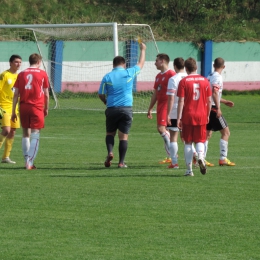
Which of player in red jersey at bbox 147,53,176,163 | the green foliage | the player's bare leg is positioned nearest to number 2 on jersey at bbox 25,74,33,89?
player in red jersey at bbox 147,53,176,163

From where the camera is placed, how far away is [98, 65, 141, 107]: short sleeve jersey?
44.1 feet

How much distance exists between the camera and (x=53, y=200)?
1005cm

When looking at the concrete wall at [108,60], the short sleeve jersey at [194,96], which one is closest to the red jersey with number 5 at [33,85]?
the short sleeve jersey at [194,96]

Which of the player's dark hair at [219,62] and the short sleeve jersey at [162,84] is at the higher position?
the player's dark hair at [219,62]

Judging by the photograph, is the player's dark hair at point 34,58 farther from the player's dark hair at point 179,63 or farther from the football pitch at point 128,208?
the player's dark hair at point 179,63

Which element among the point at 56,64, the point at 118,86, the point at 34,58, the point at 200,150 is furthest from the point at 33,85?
the point at 56,64

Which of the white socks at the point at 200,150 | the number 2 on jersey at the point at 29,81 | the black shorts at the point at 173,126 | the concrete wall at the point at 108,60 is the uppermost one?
the number 2 on jersey at the point at 29,81

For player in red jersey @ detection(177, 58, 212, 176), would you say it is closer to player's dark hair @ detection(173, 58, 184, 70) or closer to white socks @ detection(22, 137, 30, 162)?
player's dark hair @ detection(173, 58, 184, 70)

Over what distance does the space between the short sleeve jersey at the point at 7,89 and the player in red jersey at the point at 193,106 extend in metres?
3.81

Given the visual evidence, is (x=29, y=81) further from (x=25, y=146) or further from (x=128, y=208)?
(x=128, y=208)

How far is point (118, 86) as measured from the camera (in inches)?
531

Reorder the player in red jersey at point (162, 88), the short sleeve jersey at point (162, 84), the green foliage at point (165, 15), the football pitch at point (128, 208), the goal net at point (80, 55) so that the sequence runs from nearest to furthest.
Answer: the football pitch at point (128, 208) → the player in red jersey at point (162, 88) → the short sleeve jersey at point (162, 84) → the goal net at point (80, 55) → the green foliage at point (165, 15)

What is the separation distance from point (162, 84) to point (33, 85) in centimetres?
225

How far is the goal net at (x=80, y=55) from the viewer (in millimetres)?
27870
